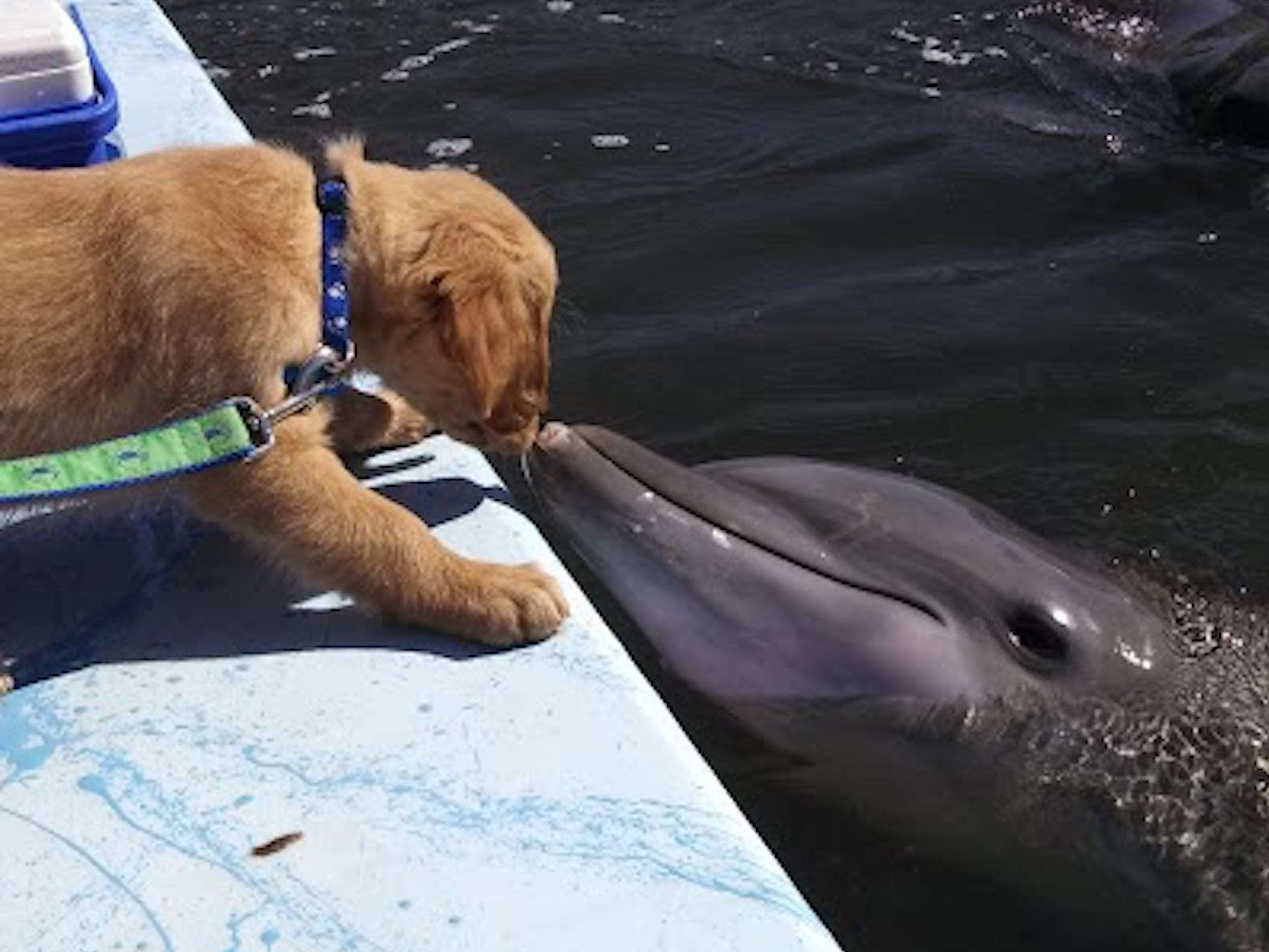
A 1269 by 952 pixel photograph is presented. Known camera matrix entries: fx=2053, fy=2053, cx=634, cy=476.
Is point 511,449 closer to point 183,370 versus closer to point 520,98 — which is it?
point 183,370

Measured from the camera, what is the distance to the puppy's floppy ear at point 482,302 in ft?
10.9

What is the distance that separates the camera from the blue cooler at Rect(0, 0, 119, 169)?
4387 mm

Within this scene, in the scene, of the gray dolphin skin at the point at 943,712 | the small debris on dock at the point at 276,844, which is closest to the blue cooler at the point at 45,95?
the gray dolphin skin at the point at 943,712

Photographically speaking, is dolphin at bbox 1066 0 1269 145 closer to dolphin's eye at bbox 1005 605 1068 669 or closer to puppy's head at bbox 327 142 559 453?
dolphin's eye at bbox 1005 605 1068 669

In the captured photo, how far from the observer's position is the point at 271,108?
892 centimetres

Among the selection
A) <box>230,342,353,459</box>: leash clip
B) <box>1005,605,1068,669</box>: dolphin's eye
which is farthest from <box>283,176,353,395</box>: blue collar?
<box>1005,605,1068,669</box>: dolphin's eye

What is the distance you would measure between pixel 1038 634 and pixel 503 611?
165 cm

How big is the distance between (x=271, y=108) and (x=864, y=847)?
5.51 m

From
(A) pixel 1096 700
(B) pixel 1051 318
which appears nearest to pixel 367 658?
(A) pixel 1096 700

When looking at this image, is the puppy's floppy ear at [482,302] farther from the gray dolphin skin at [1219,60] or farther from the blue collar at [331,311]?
the gray dolphin skin at [1219,60]

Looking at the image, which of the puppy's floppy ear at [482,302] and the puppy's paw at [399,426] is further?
the puppy's paw at [399,426]

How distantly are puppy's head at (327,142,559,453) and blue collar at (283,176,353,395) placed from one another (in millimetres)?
38

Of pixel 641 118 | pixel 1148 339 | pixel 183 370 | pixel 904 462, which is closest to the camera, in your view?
pixel 183 370

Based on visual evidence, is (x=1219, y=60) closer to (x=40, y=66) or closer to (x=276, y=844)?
(x=40, y=66)
